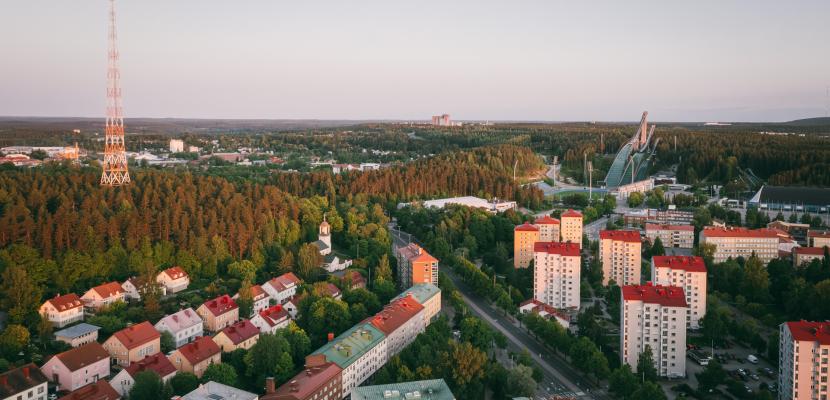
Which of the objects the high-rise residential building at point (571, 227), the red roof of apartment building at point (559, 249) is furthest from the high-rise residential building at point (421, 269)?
the high-rise residential building at point (571, 227)

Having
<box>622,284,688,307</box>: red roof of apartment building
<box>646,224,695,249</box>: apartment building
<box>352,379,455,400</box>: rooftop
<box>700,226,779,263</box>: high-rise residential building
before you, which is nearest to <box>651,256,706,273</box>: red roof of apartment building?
<box>622,284,688,307</box>: red roof of apartment building

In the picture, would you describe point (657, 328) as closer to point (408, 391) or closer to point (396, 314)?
point (396, 314)

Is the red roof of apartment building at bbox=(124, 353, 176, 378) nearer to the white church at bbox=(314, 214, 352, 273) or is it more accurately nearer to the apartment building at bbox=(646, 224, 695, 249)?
the white church at bbox=(314, 214, 352, 273)

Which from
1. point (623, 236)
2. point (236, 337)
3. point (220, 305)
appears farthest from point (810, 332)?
point (220, 305)

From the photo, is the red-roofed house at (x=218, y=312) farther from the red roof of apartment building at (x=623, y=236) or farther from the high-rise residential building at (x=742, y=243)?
the high-rise residential building at (x=742, y=243)

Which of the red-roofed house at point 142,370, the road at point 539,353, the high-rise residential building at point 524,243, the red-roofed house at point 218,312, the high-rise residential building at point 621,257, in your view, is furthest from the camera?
the high-rise residential building at point 524,243
